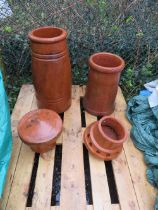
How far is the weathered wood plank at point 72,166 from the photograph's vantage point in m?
1.17

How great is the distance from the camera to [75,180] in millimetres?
1268

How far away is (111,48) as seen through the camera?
6.74 feet

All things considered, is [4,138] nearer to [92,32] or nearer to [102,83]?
[102,83]

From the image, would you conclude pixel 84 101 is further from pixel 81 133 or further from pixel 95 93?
pixel 81 133

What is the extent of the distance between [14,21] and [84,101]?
1054mm

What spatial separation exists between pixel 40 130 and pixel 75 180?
36 cm

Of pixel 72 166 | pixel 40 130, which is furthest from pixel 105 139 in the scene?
pixel 40 130

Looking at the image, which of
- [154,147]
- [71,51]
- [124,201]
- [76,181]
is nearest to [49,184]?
[76,181]

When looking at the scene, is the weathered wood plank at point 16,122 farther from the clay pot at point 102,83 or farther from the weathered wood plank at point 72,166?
the clay pot at point 102,83

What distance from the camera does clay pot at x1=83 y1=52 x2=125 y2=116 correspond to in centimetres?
152

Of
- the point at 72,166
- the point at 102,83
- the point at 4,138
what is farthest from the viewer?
the point at 102,83

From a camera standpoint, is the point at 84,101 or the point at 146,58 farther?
the point at 146,58

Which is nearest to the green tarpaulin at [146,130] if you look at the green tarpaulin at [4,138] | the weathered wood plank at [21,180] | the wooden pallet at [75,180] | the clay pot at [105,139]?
the wooden pallet at [75,180]

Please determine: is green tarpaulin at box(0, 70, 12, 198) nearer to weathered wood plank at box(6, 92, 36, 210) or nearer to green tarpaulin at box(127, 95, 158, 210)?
weathered wood plank at box(6, 92, 36, 210)
